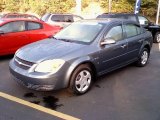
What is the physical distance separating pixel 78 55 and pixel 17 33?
3973mm

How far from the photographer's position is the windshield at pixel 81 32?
622 cm

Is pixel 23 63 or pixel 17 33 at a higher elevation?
pixel 17 33

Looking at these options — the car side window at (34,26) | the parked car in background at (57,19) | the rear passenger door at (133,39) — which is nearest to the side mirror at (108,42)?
the rear passenger door at (133,39)

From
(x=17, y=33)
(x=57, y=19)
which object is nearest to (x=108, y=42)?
(x=17, y=33)

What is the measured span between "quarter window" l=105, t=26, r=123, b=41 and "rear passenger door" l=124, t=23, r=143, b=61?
284 millimetres

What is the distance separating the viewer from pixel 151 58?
9.46 meters

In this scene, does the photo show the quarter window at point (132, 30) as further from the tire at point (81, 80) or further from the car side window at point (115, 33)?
the tire at point (81, 80)

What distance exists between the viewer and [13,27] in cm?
890

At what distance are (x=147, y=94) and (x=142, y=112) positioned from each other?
3.23 feet

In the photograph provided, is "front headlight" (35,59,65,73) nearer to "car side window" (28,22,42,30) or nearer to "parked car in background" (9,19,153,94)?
"parked car in background" (9,19,153,94)

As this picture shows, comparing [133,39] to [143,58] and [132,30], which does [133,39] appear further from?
[143,58]

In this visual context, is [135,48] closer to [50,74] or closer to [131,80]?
[131,80]

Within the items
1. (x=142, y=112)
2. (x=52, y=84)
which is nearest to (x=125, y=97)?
(x=142, y=112)

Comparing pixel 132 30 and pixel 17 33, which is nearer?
pixel 132 30
